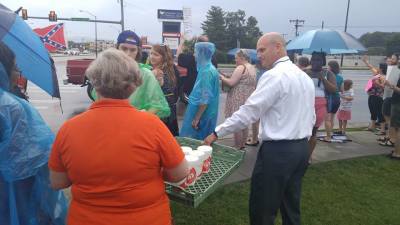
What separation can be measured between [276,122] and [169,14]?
5044 centimetres

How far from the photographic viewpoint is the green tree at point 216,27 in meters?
69.1

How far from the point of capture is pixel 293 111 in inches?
105

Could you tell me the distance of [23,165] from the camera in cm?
200

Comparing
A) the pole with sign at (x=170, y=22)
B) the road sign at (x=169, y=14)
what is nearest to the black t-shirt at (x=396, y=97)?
the pole with sign at (x=170, y=22)

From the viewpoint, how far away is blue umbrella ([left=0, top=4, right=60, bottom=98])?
1.98 metres

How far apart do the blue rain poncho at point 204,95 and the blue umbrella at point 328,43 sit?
2810mm

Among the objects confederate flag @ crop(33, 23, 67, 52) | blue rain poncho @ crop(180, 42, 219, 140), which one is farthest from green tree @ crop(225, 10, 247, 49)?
blue rain poncho @ crop(180, 42, 219, 140)

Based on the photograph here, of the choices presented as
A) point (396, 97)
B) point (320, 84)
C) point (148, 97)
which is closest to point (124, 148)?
point (148, 97)

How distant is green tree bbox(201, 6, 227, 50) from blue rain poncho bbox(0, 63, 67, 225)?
220ft

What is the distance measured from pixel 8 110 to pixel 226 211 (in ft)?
8.68

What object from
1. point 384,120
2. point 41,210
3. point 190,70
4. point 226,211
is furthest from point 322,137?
point 41,210

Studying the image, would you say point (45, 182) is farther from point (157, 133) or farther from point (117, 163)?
point (157, 133)

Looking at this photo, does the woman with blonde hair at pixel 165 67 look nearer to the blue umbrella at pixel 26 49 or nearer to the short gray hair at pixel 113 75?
the blue umbrella at pixel 26 49

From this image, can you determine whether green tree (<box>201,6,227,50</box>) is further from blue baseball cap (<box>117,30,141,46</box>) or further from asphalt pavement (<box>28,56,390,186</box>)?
blue baseball cap (<box>117,30,141,46</box>)
